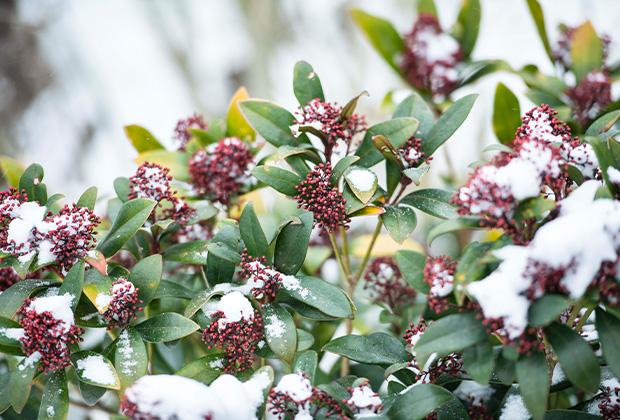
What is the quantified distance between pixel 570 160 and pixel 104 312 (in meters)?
0.64

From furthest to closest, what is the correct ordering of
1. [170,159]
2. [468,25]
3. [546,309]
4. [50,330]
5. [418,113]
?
[468,25], [170,159], [418,113], [50,330], [546,309]

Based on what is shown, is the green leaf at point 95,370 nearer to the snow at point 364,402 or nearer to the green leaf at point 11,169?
the snow at point 364,402

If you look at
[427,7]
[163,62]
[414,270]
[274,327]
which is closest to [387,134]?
[414,270]

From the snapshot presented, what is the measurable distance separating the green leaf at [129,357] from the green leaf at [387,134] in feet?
1.37

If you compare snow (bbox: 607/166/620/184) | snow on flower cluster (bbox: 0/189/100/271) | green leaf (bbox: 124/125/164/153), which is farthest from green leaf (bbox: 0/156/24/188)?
snow (bbox: 607/166/620/184)

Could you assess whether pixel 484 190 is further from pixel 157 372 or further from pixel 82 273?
pixel 157 372

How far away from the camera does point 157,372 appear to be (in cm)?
Answer: 108

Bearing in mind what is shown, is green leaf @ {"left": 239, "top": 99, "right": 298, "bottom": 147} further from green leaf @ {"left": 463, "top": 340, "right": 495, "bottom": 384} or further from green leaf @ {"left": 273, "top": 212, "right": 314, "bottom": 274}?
green leaf @ {"left": 463, "top": 340, "right": 495, "bottom": 384}

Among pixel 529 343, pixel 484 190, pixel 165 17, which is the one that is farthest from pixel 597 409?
pixel 165 17

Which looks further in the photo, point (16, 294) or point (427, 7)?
point (427, 7)

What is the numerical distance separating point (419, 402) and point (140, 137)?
29.2 inches

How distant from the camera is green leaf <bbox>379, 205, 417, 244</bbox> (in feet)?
2.64

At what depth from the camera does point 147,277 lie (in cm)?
81

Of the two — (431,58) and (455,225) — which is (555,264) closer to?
(455,225)
